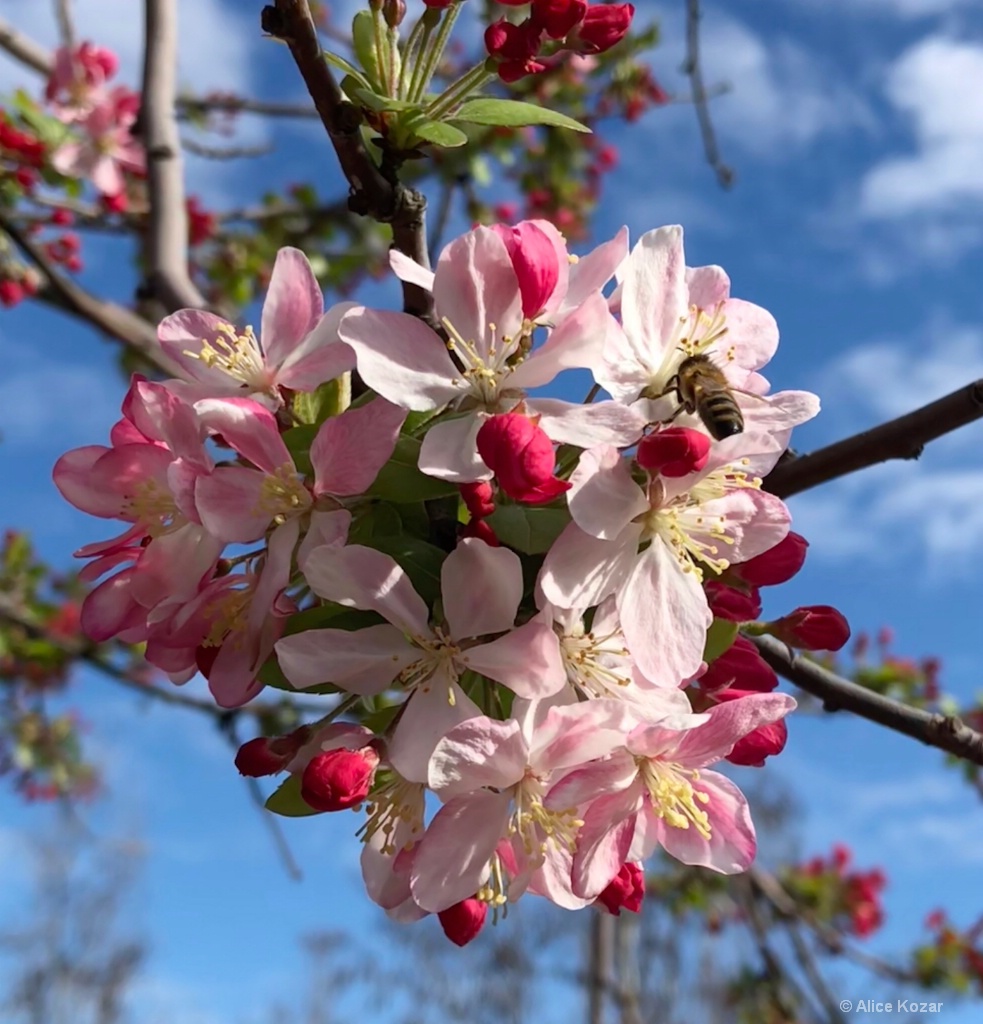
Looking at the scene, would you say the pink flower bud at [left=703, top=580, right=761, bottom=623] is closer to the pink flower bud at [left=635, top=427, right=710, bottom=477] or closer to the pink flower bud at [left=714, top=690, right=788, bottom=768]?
the pink flower bud at [left=714, top=690, right=788, bottom=768]

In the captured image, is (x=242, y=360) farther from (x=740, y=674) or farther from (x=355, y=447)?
(x=740, y=674)

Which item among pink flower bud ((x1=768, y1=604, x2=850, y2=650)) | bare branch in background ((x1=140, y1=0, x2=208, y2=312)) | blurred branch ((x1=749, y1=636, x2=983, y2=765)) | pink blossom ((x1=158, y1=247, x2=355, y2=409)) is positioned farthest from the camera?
bare branch in background ((x1=140, y1=0, x2=208, y2=312))

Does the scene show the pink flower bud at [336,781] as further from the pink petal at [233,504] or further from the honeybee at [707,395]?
the honeybee at [707,395]

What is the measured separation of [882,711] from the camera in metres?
1.51

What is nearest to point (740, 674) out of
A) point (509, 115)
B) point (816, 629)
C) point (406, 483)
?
point (816, 629)

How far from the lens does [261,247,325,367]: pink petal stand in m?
1.23

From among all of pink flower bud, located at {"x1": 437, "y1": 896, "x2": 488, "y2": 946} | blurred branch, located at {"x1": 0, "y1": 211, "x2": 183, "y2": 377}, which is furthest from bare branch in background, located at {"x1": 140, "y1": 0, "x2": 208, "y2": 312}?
pink flower bud, located at {"x1": 437, "y1": 896, "x2": 488, "y2": 946}

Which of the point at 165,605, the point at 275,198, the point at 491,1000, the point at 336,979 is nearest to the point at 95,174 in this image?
the point at 275,198

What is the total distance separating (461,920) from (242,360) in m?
0.66

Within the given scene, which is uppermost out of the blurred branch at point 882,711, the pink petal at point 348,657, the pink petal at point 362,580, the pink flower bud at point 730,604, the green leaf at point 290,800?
the pink flower bud at point 730,604

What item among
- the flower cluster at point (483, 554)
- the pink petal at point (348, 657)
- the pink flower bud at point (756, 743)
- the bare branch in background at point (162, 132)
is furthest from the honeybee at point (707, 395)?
the bare branch in background at point (162, 132)

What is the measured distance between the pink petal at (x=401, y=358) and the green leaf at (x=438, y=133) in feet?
0.64

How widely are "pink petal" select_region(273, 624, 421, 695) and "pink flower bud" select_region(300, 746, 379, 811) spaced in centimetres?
7

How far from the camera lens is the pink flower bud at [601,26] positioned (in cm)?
132
